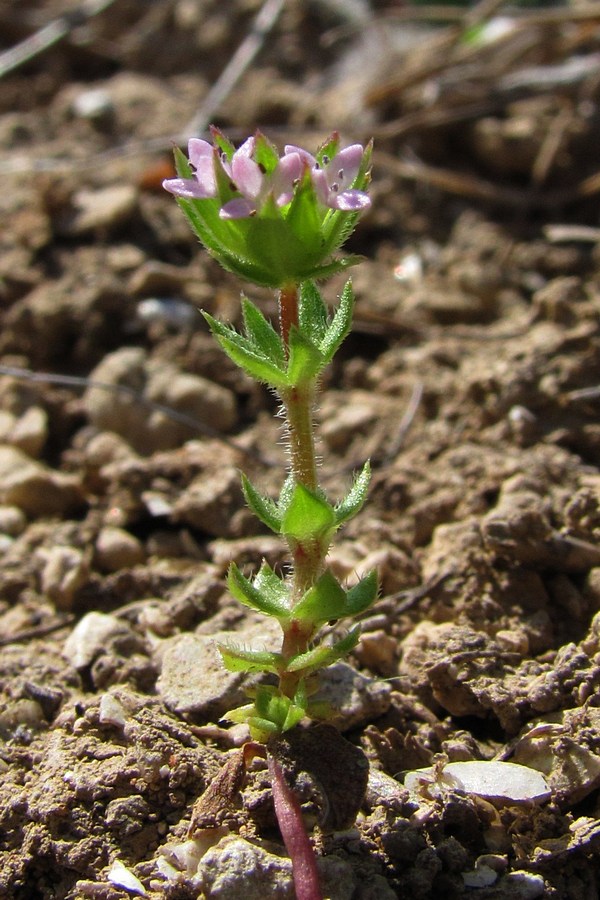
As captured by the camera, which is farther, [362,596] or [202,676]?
[202,676]

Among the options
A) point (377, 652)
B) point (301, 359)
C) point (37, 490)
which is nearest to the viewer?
point (301, 359)

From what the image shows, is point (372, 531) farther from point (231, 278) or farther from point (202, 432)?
point (231, 278)

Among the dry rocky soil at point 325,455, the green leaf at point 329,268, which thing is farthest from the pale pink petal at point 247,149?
the dry rocky soil at point 325,455

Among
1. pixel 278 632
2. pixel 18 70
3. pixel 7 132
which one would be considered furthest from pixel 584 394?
pixel 18 70

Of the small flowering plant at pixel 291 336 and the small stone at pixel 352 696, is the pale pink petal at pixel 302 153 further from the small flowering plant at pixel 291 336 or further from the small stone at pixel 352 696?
the small stone at pixel 352 696

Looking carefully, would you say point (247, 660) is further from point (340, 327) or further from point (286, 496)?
point (340, 327)

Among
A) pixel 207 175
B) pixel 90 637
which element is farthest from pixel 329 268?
pixel 90 637
